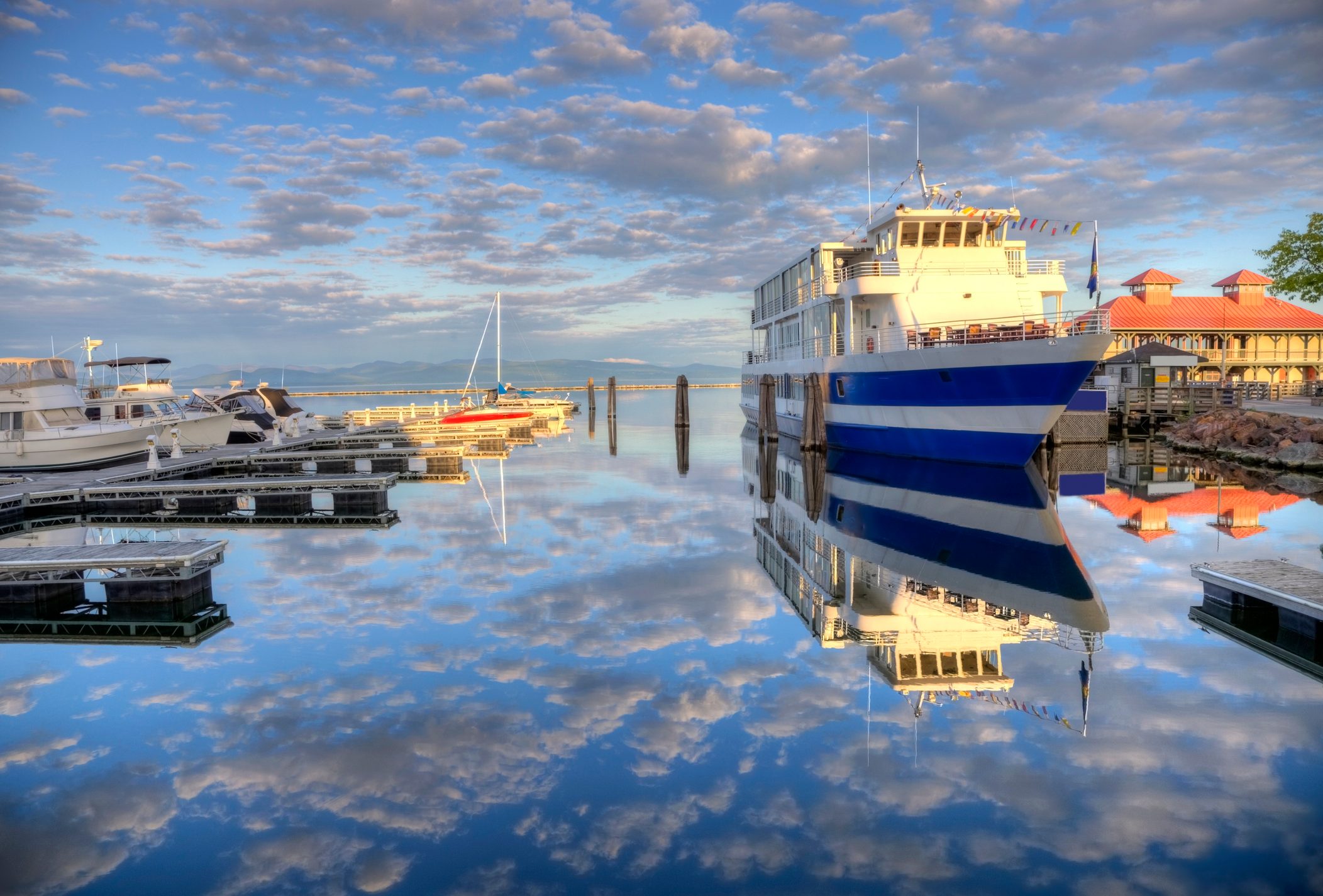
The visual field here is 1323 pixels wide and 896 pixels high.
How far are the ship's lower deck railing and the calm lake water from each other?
23.7 feet

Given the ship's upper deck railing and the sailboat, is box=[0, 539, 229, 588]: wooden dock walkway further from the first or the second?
the sailboat

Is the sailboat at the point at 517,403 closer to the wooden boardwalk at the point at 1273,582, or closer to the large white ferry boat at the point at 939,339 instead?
the large white ferry boat at the point at 939,339

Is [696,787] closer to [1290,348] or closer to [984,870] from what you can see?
[984,870]

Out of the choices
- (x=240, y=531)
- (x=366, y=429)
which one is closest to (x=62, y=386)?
(x=366, y=429)

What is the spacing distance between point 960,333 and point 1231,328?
42.7 m

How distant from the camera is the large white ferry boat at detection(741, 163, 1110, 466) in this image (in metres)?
20.2

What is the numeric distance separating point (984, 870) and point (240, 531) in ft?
53.8

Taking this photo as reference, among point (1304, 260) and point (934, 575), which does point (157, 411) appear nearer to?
point (934, 575)

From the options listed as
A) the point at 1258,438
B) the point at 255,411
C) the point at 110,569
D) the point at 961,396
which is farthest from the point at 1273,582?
the point at 255,411

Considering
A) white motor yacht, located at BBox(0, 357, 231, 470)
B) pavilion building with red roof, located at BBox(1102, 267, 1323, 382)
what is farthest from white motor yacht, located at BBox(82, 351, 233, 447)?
pavilion building with red roof, located at BBox(1102, 267, 1323, 382)

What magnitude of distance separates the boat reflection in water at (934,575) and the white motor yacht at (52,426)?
21994 millimetres

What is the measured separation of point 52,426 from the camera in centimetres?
2855

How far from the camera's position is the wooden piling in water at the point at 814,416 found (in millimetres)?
28984

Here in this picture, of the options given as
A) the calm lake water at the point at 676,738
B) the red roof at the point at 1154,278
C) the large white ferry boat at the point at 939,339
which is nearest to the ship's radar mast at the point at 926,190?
the large white ferry boat at the point at 939,339
